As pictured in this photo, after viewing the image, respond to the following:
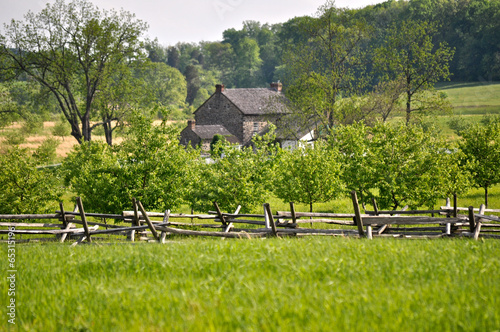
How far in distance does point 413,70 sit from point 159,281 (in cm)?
4534

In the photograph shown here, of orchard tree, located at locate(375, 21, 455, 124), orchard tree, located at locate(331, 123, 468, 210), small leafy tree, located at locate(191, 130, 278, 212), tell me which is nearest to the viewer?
orchard tree, located at locate(331, 123, 468, 210)

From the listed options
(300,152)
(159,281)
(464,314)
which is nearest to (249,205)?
(300,152)

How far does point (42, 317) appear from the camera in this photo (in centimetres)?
688

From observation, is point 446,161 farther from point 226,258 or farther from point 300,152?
point 226,258

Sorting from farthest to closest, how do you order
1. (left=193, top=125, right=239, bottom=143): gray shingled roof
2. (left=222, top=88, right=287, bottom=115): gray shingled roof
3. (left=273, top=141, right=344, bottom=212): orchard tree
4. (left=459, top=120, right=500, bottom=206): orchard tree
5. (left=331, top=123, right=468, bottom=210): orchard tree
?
(left=222, top=88, right=287, bottom=115): gray shingled roof, (left=193, top=125, right=239, bottom=143): gray shingled roof, (left=459, top=120, right=500, bottom=206): orchard tree, (left=273, top=141, right=344, bottom=212): orchard tree, (left=331, top=123, right=468, bottom=210): orchard tree

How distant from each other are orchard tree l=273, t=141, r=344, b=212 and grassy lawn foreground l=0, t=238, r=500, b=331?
44.6 feet

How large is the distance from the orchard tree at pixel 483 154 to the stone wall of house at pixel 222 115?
43.4 meters

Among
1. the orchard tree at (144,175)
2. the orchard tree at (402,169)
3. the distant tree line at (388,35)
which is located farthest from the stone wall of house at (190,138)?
the orchard tree at (402,169)

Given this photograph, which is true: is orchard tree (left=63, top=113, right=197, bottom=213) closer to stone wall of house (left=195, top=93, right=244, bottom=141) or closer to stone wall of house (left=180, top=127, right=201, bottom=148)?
stone wall of house (left=180, top=127, right=201, bottom=148)

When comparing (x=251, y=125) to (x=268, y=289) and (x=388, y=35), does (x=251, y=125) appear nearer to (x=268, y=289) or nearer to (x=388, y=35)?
(x=388, y=35)

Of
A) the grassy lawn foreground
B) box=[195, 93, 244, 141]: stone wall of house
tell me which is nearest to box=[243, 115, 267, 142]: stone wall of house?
box=[195, 93, 244, 141]: stone wall of house

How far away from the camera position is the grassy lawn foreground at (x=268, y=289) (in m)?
5.89

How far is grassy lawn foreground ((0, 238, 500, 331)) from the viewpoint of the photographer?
19.3 ft

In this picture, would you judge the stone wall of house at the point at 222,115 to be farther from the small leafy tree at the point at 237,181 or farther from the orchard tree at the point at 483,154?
the small leafy tree at the point at 237,181
